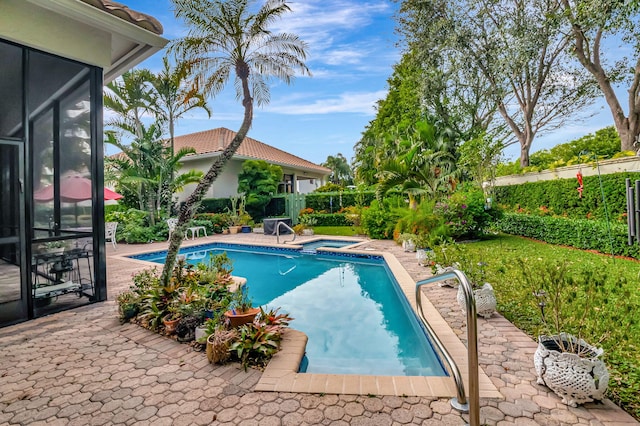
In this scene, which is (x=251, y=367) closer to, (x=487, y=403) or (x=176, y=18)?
(x=487, y=403)

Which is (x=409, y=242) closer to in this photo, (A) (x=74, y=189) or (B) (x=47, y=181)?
(A) (x=74, y=189)

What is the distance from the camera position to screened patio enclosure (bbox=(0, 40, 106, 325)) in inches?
192

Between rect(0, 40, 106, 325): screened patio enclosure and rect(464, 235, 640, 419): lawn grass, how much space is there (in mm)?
6935

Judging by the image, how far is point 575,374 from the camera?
8.71ft

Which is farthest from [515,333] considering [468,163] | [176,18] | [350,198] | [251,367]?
[350,198]

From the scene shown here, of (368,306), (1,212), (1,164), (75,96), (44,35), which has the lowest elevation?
(368,306)

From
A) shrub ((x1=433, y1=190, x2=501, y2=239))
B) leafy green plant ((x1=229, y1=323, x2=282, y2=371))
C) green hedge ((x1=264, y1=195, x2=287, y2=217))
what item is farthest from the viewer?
green hedge ((x1=264, y1=195, x2=287, y2=217))

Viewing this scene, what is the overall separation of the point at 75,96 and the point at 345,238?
1046 cm

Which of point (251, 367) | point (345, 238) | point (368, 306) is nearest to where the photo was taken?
point (251, 367)

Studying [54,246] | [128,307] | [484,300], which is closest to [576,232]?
[484,300]

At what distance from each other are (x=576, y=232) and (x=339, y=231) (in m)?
9.76

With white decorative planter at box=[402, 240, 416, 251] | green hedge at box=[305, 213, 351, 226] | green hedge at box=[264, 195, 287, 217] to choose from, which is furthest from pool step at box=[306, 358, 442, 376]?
green hedge at box=[264, 195, 287, 217]

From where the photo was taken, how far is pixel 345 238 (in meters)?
14.0

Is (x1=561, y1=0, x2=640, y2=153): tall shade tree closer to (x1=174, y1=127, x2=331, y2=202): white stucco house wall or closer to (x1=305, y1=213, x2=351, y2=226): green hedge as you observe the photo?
(x1=305, y1=213, x2=351, y2=226): green hedge
